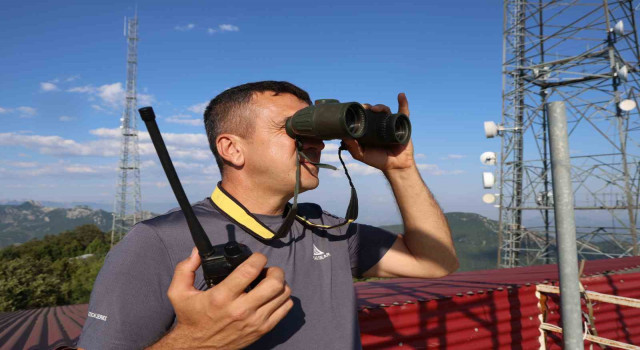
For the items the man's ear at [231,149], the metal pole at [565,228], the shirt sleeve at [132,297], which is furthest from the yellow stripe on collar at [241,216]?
the metal pole at [565,228]

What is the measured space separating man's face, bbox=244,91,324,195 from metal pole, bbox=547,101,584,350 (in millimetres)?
884

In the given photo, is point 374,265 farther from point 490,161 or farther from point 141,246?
point 490,161

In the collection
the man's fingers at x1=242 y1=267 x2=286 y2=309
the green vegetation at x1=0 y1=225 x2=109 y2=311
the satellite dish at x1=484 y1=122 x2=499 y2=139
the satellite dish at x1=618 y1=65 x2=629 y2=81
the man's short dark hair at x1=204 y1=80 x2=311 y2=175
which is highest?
the satellite dish at x1=618 y1=65 x2=629 y2=81

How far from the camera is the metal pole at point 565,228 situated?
1357 millimetres

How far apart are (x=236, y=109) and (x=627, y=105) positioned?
16.7 m

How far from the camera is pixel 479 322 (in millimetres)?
4582

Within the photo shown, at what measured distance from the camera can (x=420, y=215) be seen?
6.63 ft

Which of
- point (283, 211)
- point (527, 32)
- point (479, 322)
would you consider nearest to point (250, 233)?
point (283, 211)

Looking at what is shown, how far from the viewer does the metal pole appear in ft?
4.45

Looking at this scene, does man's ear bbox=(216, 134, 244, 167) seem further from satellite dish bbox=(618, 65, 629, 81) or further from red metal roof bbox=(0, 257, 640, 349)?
satellite dish bbox=(618, 65, 629, 81)

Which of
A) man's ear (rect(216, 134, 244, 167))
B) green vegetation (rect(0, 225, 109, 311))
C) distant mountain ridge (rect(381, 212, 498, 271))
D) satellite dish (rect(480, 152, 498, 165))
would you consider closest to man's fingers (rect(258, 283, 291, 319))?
man's ear (rect(216, 134, 244, 167))

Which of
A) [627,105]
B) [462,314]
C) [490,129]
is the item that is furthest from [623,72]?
[462,314]

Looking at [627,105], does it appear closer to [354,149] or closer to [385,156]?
[385,156]

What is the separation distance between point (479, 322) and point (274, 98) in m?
3.88
